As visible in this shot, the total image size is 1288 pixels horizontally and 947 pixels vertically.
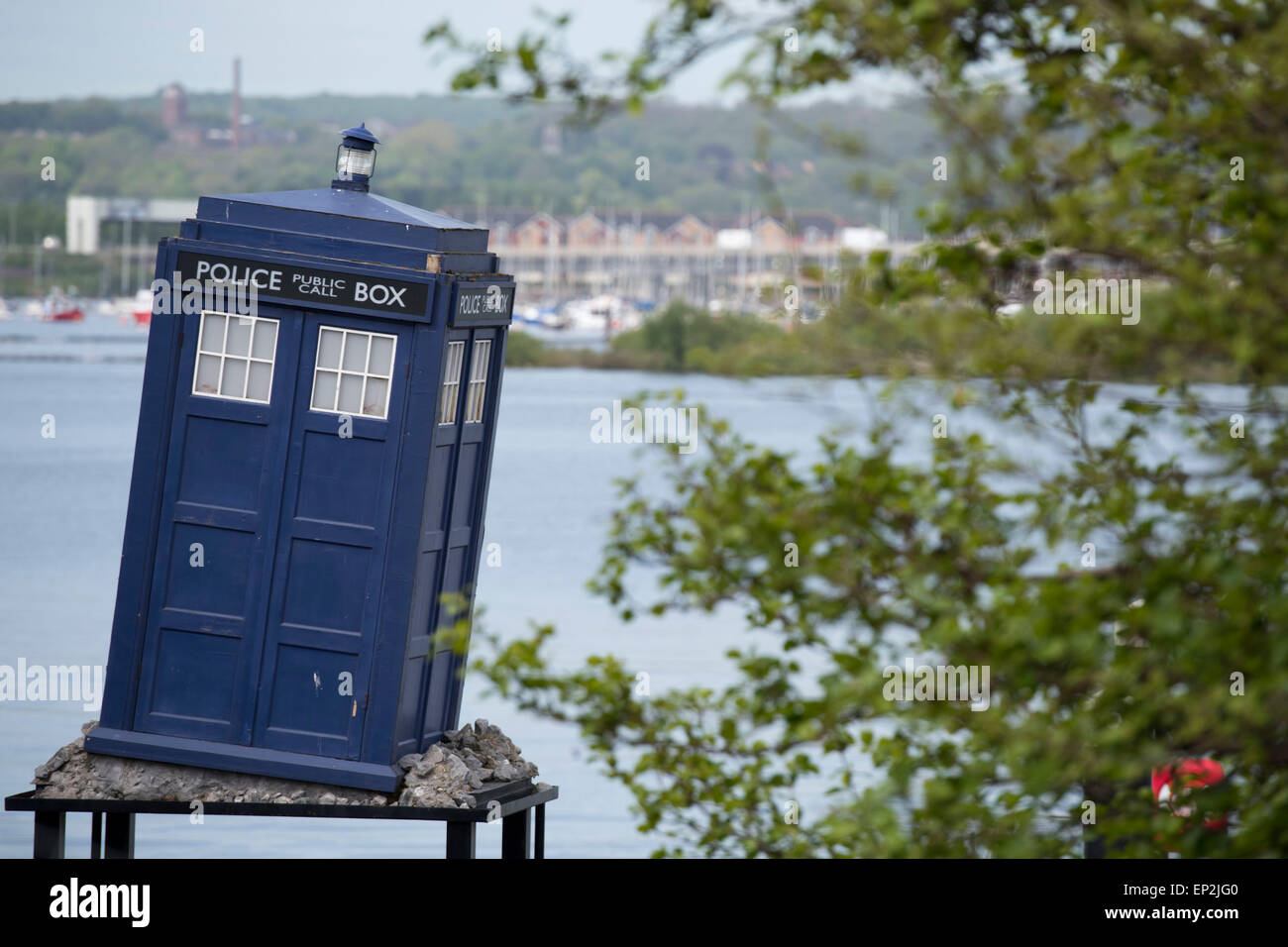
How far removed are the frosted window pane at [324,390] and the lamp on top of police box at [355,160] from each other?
0.80 meters

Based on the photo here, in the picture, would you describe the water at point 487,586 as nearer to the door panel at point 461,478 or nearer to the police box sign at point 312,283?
the door panel at point 461,478

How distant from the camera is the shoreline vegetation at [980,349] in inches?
140

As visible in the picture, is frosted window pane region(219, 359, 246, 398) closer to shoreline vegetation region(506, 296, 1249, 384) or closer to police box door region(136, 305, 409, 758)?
police box door region(136, 305, 409, 758)

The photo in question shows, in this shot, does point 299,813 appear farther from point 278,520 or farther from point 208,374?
point 208,374

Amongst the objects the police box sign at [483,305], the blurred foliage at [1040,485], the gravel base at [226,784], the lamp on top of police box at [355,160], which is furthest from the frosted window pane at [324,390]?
the blurred foliage at [1040,485]

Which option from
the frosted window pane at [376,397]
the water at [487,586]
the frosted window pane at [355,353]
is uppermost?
the frosted window pane at [355,353]

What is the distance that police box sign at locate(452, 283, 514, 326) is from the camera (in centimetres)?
589

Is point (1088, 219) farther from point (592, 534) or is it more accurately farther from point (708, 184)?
point (708, 184)

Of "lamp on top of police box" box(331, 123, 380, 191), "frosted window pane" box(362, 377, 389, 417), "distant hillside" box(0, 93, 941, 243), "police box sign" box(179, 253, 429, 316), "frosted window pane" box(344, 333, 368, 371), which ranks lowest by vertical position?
"frosted window pane" box(362, 377, 389, 417)

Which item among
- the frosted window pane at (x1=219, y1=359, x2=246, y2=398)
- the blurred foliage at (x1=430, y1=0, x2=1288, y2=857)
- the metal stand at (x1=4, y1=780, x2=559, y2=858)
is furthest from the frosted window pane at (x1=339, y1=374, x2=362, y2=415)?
the blurred foliage at (x1=430, y1=0, x2=1288, y2=857)

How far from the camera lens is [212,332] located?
596cm

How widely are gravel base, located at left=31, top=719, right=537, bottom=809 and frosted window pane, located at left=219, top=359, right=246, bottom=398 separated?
51.6 inches

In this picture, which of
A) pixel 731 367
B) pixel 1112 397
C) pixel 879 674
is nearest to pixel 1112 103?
pixel 1112 397

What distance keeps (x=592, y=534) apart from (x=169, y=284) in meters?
23.0
